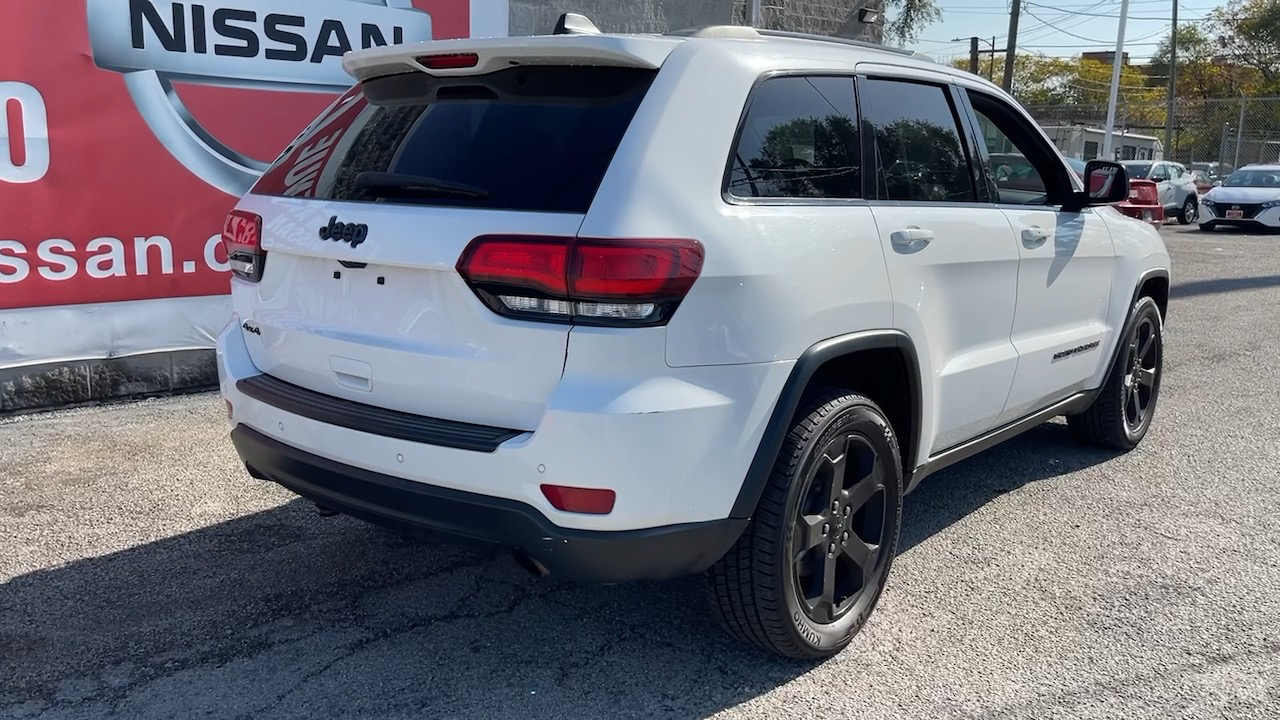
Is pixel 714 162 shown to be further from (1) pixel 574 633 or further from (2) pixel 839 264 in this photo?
(1) pixel 574 633

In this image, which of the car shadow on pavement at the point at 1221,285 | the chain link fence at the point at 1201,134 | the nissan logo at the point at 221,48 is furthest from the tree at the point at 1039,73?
the nissan logo at the point at 221,48

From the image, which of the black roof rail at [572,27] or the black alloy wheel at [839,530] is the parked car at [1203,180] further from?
the black roof rail at [572,27]

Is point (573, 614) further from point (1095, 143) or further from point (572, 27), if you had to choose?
point (1095, 143)

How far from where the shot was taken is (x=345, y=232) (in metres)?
3.00

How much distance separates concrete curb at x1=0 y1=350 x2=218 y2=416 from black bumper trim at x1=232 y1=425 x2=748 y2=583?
12.2 feet

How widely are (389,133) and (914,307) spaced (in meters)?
1.73

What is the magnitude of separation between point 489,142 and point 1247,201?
2185 centimetres

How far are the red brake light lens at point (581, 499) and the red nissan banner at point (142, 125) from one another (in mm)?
4415

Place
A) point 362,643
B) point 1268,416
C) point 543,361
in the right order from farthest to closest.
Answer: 1. point 1268,416
2. point 362,643
3. point 543,361

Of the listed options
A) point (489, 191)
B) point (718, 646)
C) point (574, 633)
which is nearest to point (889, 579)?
point (718, 646)

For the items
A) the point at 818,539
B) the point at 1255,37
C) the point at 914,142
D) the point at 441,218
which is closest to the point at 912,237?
the point at 914,142

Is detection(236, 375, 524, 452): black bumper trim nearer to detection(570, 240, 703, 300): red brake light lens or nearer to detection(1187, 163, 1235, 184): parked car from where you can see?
detection(570, 240, 703, 300): red brake light lens

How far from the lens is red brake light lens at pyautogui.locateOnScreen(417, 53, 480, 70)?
9.99ft

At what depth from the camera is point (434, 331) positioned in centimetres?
284
